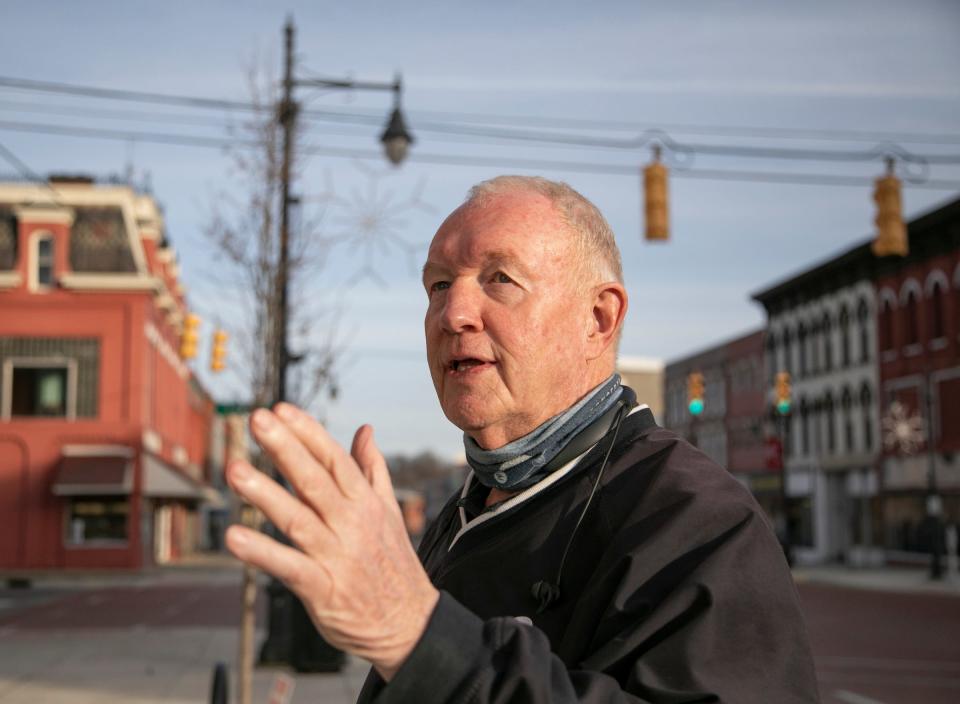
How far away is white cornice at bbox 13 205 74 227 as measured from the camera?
37.8 metres

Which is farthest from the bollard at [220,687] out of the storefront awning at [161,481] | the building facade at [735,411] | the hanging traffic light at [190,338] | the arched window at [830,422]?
the building facade at [735,411]

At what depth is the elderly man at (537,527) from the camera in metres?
1.37

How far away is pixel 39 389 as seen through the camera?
39031mm

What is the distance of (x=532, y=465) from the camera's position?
1.99 meters

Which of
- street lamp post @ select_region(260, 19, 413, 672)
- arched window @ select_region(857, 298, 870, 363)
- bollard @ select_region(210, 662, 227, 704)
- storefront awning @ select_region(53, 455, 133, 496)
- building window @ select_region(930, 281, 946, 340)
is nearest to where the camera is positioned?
bollard @ select_region(210, 662, 227, 704)

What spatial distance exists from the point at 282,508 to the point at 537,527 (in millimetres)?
701

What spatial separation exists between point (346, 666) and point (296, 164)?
6230 millimetres

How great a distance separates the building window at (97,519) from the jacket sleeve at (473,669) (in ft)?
129

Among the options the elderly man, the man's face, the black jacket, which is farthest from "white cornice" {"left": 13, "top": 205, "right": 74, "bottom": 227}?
the black jacket

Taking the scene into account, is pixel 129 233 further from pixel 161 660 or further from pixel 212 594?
pixel 161 660

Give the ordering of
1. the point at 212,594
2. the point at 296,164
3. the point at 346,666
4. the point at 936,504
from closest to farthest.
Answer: the point at 296,164, the point at 346,666, the point at 212,594, the point at 936,504

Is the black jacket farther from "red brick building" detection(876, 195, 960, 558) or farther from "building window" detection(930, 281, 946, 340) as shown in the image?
"building window" detection(930, 281, 946, 340)

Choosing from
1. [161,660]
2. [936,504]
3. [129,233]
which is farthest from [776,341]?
[161,660]

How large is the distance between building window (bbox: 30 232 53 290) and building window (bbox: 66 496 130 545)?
7.27m
